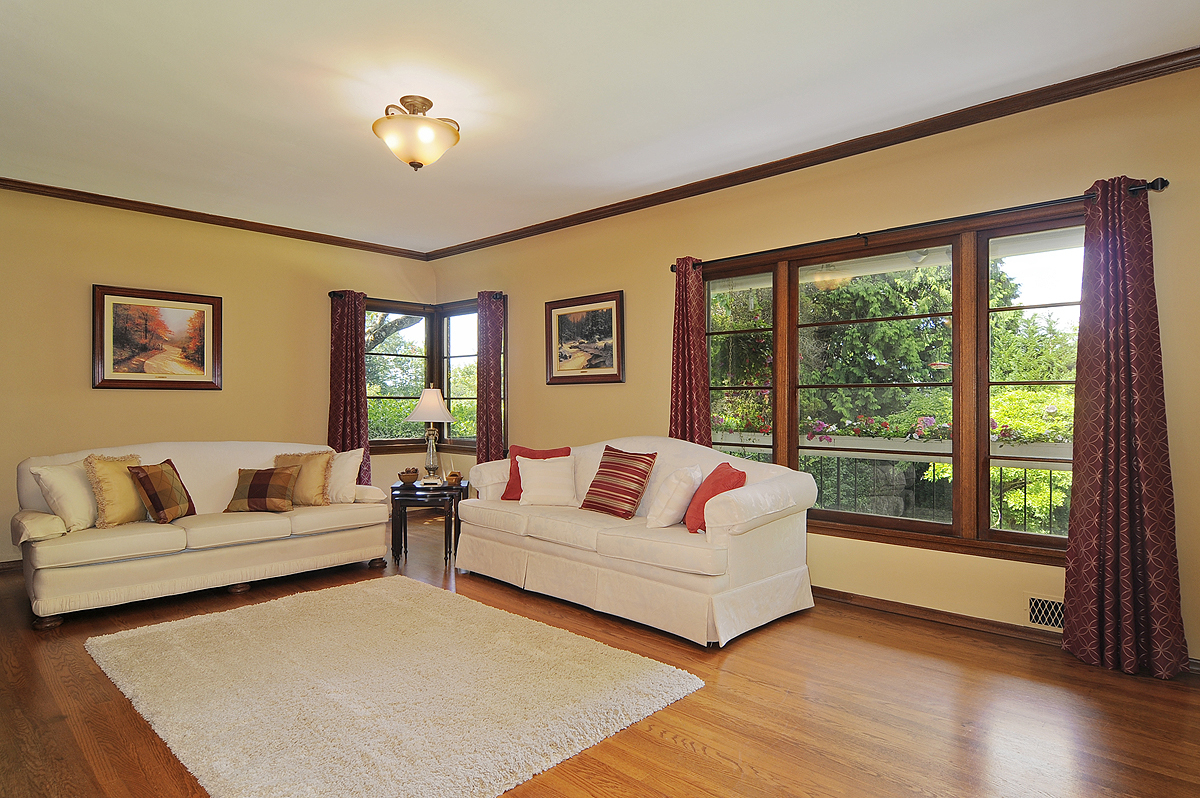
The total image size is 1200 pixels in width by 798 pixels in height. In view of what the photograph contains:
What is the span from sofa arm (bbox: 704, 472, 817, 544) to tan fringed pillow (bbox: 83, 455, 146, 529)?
11.7 ft

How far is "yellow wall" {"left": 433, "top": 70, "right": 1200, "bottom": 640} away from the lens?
3232 mm

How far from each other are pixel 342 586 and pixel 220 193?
3186mm

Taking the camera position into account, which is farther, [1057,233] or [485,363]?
[485,363]

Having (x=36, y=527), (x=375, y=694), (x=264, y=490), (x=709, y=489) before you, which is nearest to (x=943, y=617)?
(x=709, y=489)

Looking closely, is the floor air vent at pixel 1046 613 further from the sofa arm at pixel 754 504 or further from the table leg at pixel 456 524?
the table leg at pixel 456 524

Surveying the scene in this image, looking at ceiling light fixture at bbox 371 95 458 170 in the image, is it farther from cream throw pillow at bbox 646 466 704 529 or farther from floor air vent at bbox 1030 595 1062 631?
floor air vent at bbox 1030 595 1062 631

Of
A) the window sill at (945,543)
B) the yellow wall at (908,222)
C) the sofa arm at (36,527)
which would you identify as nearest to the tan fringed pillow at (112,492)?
the sofa arm at (36,527)

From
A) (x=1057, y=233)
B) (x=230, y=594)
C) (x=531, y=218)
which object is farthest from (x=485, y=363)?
(x=1057, y=233)

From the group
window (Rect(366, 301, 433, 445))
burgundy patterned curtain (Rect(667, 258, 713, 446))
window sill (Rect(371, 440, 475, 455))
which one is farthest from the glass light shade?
window sill (Rect(371, 440, 475, 455))

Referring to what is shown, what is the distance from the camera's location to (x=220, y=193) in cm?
532

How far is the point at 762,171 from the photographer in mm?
4684

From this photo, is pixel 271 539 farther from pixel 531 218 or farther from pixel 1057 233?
pixel 1057 233

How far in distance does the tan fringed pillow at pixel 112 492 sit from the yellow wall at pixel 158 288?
4.23ft

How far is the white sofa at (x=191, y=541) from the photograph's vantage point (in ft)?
12.6
